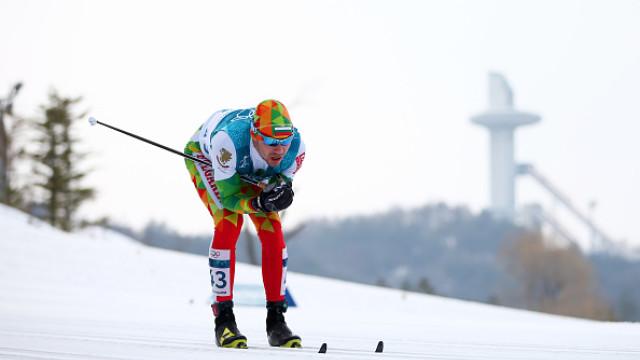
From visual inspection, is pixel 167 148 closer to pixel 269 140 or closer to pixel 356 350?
pixel 269 140

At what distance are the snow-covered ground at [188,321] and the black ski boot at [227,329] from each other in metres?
0.07

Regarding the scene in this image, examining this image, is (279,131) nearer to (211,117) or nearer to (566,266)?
(211,117)

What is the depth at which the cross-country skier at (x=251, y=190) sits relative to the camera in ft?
11.7

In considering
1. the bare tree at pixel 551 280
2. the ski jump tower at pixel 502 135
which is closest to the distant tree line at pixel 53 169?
the bare tree at pixel 551 280

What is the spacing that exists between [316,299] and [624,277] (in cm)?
8954

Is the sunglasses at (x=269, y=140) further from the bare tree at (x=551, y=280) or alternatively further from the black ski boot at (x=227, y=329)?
the bare tree at (x=551, y=280)

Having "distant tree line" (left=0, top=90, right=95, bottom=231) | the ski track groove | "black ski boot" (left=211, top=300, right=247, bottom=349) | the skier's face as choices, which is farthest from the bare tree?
the skier's face

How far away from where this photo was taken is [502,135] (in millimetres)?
132875

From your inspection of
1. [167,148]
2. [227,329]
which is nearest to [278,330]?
[227,329]

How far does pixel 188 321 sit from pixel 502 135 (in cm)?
13169

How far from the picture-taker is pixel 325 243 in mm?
115125

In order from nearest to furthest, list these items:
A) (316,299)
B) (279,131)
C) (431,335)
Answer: (279,131) < (431,335) < (316,299)

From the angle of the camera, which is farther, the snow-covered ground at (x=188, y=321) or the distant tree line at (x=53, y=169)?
the distant tree line at (x=53, y=169)

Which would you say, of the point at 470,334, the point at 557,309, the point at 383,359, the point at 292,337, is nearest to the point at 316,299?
the point at 470,334
